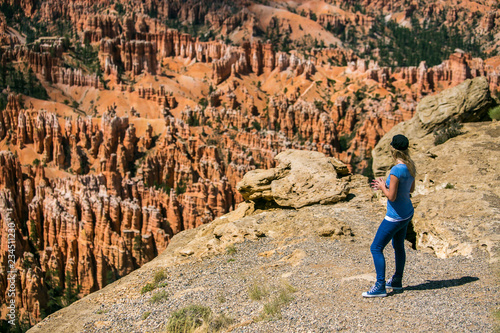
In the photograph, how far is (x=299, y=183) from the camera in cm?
1788

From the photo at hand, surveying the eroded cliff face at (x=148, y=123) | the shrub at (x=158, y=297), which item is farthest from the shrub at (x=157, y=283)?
the eroded cliff face at (x=148, y=123)

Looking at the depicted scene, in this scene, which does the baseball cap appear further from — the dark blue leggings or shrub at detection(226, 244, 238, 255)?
shrub at detection(226, 244, 238, 255)

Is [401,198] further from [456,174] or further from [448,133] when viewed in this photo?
[448,133]

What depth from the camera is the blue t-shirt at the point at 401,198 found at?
972 cm

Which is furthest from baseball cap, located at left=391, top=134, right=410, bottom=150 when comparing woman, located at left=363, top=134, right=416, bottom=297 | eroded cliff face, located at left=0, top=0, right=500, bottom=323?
eroded cliff face, located at left=0, top=0, right=500, bottom=323

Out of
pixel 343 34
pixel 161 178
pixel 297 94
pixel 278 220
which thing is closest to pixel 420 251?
pixel 278 220

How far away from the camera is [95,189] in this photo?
5578 cm

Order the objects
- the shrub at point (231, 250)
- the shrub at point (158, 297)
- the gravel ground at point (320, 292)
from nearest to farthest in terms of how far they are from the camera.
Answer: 1. the gravel ground at point (320, 292)
2. the shrub at point (158, 297)
3. the shrub at point (231, 250)

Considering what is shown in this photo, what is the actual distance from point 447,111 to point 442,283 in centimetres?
1439

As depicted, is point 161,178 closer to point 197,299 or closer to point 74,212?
point 74,212

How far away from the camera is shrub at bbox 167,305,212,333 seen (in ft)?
34.0

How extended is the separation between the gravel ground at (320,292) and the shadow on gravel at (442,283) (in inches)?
0.7

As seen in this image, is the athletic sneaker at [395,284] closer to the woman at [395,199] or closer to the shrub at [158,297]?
the woman at [395,199]

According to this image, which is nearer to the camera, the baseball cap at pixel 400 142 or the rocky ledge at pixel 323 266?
the rocky ledge at pixel 323 266
